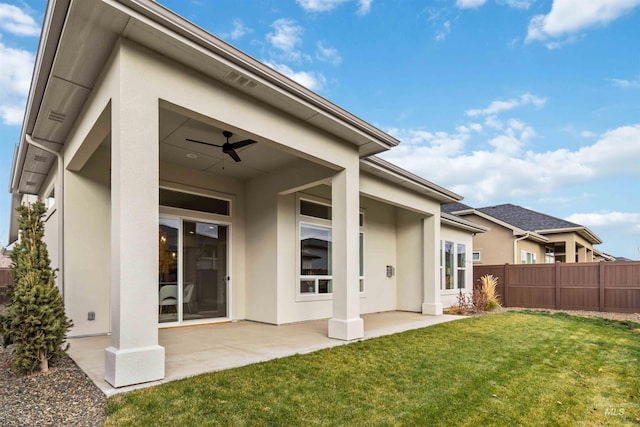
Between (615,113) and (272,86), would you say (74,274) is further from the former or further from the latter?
(615,113)

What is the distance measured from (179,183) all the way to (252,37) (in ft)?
23.3

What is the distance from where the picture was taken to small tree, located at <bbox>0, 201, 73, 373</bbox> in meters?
4.04

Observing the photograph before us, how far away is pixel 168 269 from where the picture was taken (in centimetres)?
741

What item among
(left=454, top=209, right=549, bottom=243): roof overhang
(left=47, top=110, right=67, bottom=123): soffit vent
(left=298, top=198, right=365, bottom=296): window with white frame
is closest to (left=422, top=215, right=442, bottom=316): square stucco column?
(left=298, top=198, right=365, bottom=296): window with white frame

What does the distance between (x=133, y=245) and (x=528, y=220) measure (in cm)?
2191

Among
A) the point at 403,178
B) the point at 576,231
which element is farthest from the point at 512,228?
the point at 403,178

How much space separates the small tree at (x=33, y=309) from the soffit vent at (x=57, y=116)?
1.52 meters

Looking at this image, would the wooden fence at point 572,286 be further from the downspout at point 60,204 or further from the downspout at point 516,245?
the downspout at point 60,204

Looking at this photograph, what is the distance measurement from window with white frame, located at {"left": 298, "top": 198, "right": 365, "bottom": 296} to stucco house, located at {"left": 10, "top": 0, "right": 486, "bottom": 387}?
38mm

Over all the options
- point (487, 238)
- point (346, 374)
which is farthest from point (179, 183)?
point (487, 238)

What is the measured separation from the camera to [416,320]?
8977mm

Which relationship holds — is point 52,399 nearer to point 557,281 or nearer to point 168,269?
point 168,269

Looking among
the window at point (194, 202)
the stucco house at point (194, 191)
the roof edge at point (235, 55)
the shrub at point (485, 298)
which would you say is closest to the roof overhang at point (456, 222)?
the stucco house at point (194, 191)

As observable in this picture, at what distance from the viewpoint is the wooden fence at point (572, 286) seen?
1155 cm
